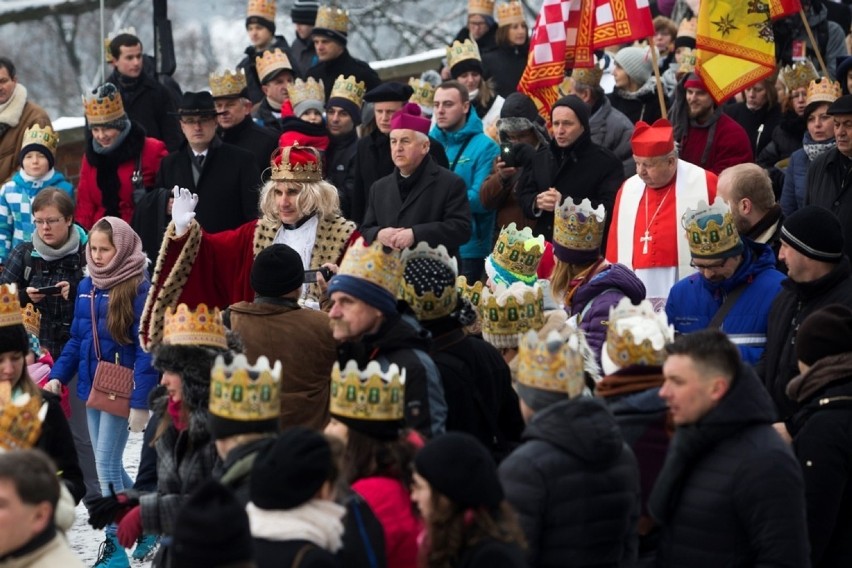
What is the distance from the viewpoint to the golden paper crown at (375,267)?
6.72m

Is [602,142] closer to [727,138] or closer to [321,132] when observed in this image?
[727,138]

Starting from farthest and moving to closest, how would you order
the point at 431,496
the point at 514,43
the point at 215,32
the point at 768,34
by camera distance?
the point at 215,32
the point at 514,43
the point at 768,34
the point at 431,496

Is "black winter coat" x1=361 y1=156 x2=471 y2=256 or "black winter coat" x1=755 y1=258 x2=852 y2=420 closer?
"black winter coat" x1=755 y1=258 x2=852 y2=420

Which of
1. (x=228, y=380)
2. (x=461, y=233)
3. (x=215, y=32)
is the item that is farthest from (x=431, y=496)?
(x=215, y=32)

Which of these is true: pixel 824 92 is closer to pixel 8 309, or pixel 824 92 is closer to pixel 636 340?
pixel 636 340

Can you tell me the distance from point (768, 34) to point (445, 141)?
231 cm

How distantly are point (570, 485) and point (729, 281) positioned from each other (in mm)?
2906

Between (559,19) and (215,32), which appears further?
(215,32)

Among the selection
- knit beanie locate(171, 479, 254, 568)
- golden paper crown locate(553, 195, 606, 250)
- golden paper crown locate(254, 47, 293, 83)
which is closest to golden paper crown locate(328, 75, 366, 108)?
golden paper crown locate(254, 47, 293, 83)

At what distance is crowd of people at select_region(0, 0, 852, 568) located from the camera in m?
5.23

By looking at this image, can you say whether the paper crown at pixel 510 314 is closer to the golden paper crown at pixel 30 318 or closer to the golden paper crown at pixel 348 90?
the golden paper crown at pixel 30 318

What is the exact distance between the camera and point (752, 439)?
559 cm

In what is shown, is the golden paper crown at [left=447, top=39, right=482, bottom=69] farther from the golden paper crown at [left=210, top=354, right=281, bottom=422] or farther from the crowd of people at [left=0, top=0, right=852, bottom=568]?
the golden paper crown at [left=210, top=354, right=281, bottom=422]

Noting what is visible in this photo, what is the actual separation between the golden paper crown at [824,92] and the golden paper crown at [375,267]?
17.8 feet
